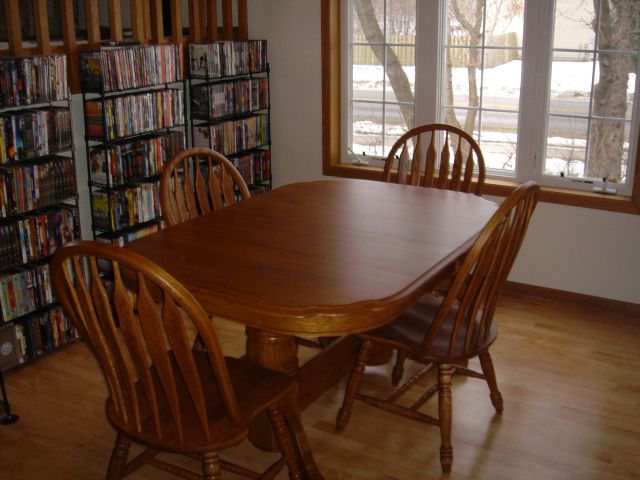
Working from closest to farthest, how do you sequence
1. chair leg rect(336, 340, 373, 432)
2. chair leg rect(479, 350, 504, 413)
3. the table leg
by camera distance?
the table leg, chair leg rect(336, 340, 373, 432), chair leg rect(479, 350, 504, 413)

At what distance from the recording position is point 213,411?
210cm

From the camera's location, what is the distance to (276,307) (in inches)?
79.7

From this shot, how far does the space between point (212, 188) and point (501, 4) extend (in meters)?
1.96

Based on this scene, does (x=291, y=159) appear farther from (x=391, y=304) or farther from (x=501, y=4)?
(x=391, y=304)

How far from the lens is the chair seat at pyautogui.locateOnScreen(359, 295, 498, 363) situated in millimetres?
2506

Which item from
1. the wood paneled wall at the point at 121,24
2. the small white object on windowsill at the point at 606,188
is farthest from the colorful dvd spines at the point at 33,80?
the small white object on windowsill at the point at 606,188

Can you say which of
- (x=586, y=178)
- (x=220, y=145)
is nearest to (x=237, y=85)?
(x=220, y=145)

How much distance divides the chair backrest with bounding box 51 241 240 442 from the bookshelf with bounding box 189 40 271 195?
95.1 inches

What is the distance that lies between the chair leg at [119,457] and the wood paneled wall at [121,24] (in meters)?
1.93

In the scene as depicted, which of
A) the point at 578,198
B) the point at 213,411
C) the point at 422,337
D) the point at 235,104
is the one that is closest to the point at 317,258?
the point at 422,337

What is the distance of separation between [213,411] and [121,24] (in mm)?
2754

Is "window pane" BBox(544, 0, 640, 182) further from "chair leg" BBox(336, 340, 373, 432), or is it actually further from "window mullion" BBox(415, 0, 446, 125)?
"chair leg" BBox(336, 340, 373, 432)

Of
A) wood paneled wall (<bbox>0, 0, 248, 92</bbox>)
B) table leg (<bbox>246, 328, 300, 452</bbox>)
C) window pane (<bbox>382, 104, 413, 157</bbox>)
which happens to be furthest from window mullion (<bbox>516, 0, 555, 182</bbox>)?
table leg (<bbox>246, 328, 300, 452</bbox>)

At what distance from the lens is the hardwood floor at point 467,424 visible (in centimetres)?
268
